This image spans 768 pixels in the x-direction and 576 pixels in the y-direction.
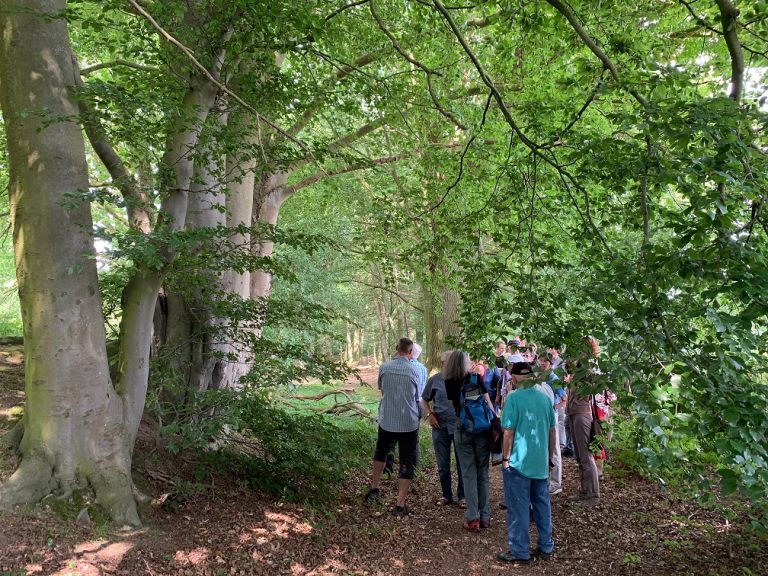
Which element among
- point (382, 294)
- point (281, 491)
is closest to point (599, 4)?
point (281, 491)

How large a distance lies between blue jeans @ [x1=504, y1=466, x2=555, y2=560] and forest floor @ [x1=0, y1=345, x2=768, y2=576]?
170mm

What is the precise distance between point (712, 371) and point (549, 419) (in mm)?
2409

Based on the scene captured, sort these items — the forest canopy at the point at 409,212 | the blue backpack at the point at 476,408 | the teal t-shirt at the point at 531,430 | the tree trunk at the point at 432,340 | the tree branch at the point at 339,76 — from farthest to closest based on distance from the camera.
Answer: the tree trunk at the point at 432,340 < the tree branch at the point at 339,76 < the blue backpack at the point at 476,408 < the teal t-shirt at the point at 531,430 < the forest canopy at the point at 409,212

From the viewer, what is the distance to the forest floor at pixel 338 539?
3.88 meters

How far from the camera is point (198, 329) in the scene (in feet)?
20.0

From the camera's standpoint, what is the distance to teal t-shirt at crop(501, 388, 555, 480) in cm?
480

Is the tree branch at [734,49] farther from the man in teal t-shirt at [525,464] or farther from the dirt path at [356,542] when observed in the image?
the dirt path at [356,542]

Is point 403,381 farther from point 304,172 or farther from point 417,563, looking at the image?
point 304,172

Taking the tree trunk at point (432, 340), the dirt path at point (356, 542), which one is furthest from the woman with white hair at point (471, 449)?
the tree trunk at point (432, 340)

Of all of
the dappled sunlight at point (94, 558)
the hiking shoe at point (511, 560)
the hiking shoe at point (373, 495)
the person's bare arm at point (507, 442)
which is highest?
the person's bare arm at point (507, 442)

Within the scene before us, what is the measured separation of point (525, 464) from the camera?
4.81 meters

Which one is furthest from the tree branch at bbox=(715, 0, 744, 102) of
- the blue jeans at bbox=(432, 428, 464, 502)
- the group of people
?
Answer: the blue jeans at bbox=(432, 428, 464, 502)

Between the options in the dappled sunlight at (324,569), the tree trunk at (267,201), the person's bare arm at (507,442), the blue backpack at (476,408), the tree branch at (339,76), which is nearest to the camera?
the dappled sunlight at (324,569)

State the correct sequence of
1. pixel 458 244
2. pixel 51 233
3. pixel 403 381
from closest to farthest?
pixel 51 233
pixel 458 244
pixel 403 381
